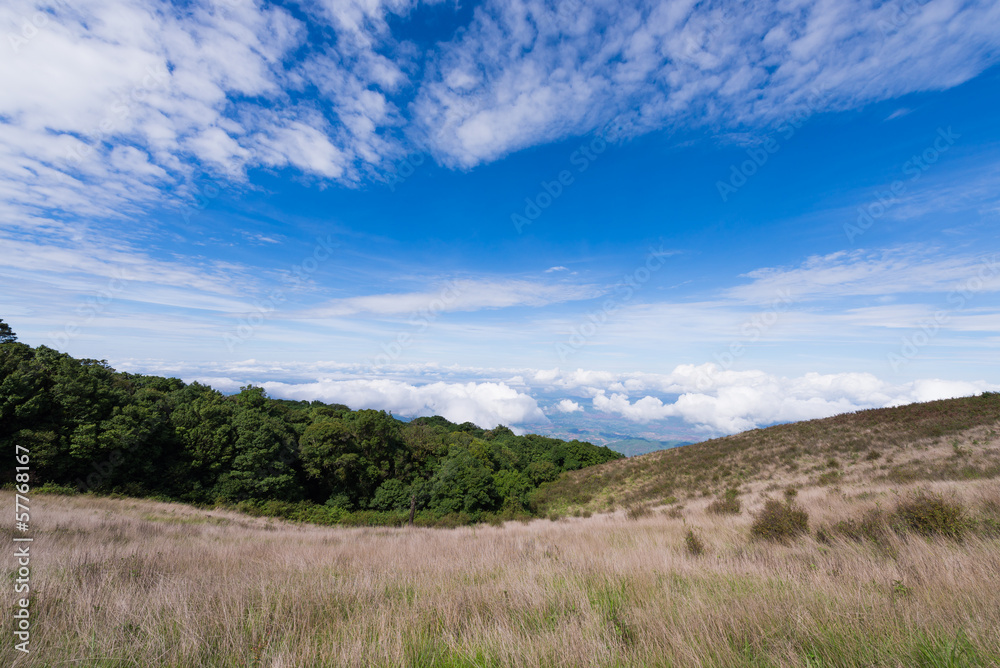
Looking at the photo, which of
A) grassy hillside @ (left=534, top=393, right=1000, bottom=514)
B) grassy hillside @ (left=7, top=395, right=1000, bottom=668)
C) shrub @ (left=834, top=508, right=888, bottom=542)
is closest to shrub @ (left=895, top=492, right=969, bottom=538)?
grassy hillside @ (left=7, top=395, right=1000, bottom=668)

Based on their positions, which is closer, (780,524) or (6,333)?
(780,524)

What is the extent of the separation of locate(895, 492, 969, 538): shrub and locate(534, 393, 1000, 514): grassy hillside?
911cm

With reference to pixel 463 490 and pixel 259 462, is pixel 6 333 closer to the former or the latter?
Result: pixel 259 462

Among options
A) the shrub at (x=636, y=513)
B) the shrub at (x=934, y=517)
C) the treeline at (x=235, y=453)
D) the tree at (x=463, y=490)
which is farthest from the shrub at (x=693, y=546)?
the tree at (x=463, y=490)

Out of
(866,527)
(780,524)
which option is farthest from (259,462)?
(866,527)

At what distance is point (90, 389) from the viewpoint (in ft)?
102

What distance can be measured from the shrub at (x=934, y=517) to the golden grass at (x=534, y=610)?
0.52 meters

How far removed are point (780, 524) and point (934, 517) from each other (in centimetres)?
221

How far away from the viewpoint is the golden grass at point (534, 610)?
2.68m

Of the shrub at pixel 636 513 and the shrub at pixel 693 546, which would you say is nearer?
the shrub at pixel 693 546

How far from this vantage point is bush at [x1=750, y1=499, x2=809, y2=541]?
23.3 feet

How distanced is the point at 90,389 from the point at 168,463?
10.1 metres

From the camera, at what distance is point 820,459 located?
20.9 m

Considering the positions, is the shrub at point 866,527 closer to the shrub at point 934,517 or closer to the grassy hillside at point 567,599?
the grassy hillside at point 567,599
